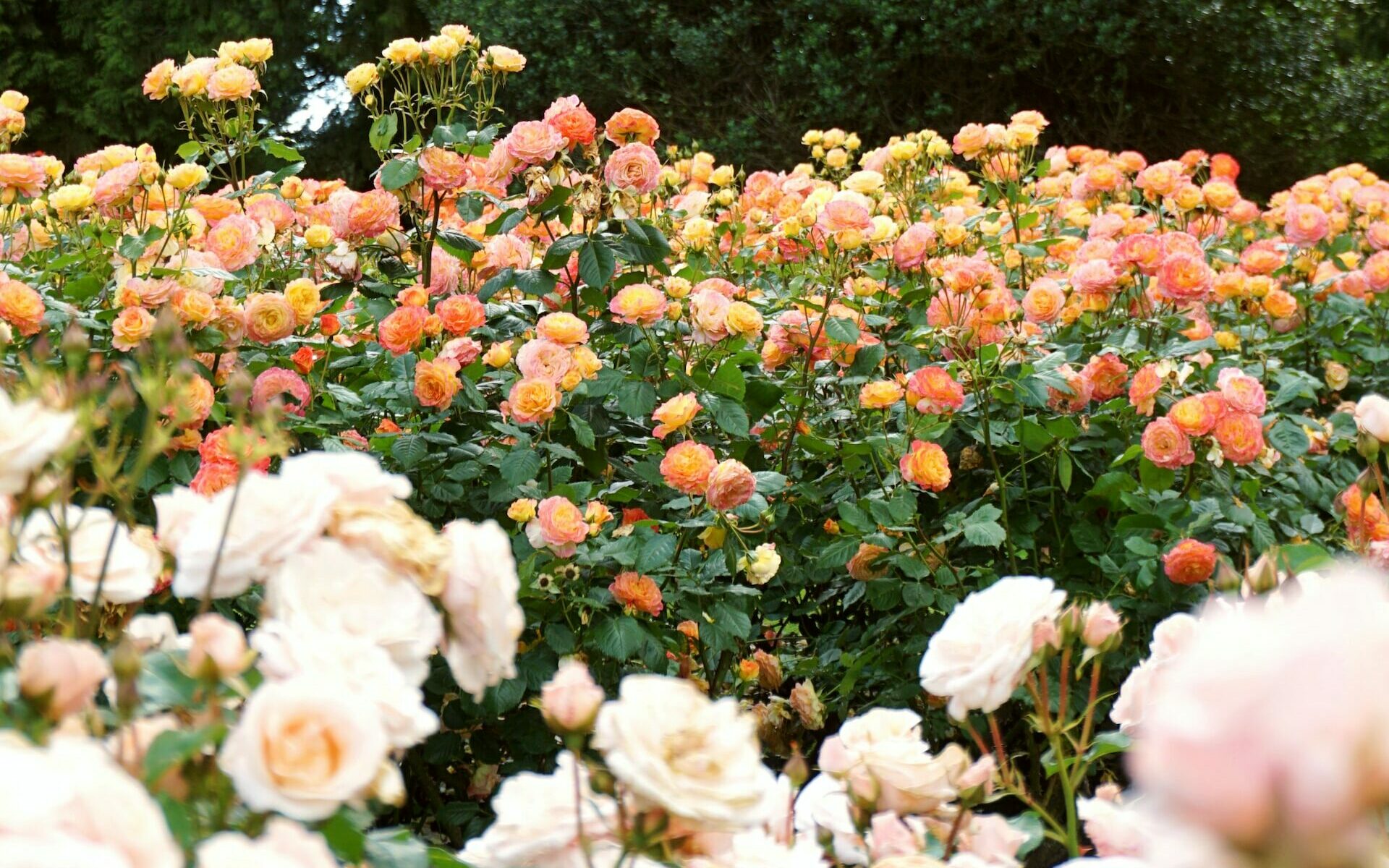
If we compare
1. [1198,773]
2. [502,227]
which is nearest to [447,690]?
[502,227]

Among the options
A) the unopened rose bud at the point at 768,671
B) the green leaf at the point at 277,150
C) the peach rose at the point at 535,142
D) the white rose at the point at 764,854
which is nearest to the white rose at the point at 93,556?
the white rose at the point at 764,854

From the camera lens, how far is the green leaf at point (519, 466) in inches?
67.1

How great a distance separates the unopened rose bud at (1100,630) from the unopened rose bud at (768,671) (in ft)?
4.21

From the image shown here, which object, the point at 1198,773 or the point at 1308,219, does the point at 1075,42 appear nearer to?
the point at 1308,219

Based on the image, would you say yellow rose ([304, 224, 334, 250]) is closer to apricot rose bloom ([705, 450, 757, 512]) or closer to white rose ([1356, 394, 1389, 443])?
apricot rose bloom ([705, 450, 757, 512])

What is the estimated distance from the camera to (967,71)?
23.5 ft

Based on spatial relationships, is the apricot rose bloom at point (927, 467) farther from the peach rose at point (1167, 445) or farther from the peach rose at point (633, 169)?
the peach rose at point (633, 169)

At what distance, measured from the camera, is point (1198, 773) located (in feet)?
0.91

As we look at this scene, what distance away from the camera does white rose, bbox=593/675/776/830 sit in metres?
0.54

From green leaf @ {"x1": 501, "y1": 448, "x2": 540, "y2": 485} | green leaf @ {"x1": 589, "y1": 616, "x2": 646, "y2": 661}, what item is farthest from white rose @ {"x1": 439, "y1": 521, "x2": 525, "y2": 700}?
green leaf @ {"x1": 501, "y1": 448, "x2": 540, "y2": 485}

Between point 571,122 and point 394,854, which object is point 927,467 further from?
point 394,854

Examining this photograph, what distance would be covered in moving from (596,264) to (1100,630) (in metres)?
1.31

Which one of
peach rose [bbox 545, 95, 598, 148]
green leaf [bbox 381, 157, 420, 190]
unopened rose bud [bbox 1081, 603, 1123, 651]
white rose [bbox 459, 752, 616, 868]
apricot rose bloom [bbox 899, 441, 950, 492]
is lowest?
apricot rose bloom [bbox 899, 441, 950, 492]

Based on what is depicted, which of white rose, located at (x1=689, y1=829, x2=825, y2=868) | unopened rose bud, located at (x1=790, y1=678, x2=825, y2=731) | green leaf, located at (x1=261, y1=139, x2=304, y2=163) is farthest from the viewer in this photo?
green leaf, located at (x1=261, y1=139, x2=304, y2=163)
